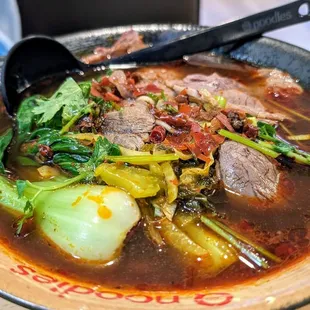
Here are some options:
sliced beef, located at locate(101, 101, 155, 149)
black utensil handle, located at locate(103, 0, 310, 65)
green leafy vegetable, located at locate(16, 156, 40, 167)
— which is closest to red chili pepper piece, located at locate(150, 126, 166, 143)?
sliced beef, located at locate(101, 101, 155, 149)

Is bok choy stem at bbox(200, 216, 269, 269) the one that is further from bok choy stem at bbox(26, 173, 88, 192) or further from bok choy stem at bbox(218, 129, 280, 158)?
bok choy stem at bbox(26, 173, 88, 192)

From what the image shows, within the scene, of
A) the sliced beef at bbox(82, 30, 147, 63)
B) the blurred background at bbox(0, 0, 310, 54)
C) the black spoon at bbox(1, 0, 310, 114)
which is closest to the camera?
the black spoon at bbox(1, 0, 310, 114)

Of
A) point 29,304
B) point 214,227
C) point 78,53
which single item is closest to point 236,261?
point 214,227

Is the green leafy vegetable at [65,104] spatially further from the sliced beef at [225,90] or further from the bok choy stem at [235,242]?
the bok choy stem at [235,242]

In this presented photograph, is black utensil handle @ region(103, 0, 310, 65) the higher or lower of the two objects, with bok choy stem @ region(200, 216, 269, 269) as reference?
higher

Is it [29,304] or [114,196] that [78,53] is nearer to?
[114,196]

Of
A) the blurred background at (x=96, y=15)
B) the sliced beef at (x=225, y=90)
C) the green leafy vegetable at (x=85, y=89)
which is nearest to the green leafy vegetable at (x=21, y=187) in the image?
the green leafy vegetable at (x=85, y=89)

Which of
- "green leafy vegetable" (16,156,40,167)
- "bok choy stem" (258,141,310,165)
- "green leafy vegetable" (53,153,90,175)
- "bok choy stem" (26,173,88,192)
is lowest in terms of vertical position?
"green leafy vegetable" (16,156,40,167)
